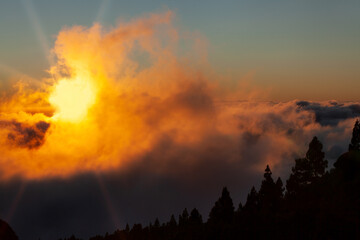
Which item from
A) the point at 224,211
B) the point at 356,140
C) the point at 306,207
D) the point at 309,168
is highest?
the point at 356,140

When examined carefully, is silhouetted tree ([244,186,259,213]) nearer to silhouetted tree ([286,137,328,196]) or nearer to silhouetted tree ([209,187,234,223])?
silhouetted tree ([209,187,234,223])

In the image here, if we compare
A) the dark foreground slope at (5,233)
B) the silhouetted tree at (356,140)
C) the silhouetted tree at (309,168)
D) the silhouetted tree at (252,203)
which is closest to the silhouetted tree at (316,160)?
the silhouetted tree at (309,168)

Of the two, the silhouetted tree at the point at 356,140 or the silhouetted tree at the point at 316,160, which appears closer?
the silhouetted tree at the point at 356,140

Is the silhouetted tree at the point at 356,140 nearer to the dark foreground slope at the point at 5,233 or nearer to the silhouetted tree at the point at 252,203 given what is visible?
the silhouetted tree at the point at 252,203

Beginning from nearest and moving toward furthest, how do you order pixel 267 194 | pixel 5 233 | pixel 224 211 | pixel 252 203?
pixel 5 233, pixel 267 194, pixel 252 203, pixel 224 211

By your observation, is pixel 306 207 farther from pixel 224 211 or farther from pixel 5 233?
pixel 5 233

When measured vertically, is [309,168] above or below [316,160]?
below

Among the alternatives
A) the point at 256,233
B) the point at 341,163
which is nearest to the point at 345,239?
the point at 256,233

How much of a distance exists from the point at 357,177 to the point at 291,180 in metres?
12.2

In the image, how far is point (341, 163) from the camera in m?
49.7

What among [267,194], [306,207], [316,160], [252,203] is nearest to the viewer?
[306,207]

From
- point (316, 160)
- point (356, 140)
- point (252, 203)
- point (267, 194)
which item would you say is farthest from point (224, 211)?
point (356, 140)

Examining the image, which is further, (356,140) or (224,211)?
(224,211)

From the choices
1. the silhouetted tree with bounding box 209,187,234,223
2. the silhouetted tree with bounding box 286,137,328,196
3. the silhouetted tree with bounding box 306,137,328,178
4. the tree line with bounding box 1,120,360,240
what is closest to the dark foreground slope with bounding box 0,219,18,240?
the tree line with bounding box 1,120,360,240
